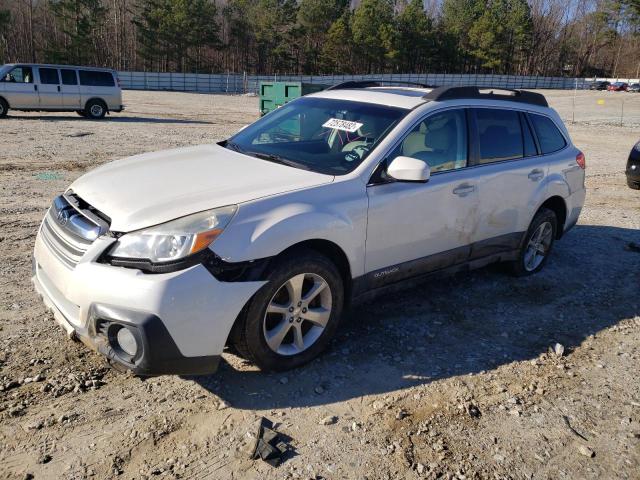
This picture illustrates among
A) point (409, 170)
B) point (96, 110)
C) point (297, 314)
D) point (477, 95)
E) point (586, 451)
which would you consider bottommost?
point (586, 451)

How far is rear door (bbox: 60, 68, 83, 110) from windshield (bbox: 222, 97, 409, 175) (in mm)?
17260

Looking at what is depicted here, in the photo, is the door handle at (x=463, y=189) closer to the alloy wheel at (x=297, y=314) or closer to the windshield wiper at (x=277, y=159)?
the windshield wiper at (x=277, y=159)

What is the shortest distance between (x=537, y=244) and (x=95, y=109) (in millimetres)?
18585

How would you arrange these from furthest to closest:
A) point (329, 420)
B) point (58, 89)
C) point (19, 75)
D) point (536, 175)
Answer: point (58, 89)
point (19, 75)
point (536, 175)
point (329, 420)

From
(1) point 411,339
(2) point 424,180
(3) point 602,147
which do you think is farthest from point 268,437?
(3) point 602,147

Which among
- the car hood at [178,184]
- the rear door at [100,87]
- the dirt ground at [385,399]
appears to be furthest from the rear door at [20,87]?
the car hood at [178,184]

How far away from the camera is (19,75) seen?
1870cm

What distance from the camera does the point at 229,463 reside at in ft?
9.06

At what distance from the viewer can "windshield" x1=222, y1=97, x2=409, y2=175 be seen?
392cm

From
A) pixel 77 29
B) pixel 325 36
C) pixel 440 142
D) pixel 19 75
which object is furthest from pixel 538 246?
pixel 325 36

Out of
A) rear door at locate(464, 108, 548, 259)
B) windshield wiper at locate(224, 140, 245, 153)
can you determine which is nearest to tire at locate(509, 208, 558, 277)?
rear door at locate(464, 108, 548, 259)

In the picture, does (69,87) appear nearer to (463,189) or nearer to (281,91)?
(281,91)

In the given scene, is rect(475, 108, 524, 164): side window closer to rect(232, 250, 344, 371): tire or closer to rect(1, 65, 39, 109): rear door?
rect(232, 250, 344, 371): tire

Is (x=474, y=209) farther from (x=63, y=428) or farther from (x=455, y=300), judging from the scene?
(x=63, y=428)
